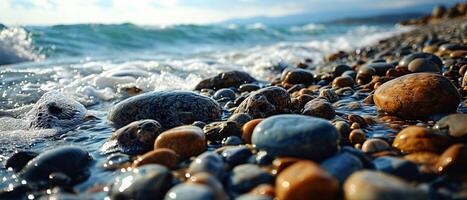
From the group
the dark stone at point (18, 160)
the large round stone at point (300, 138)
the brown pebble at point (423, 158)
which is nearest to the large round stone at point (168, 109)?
the dark stone at point (18, 160)

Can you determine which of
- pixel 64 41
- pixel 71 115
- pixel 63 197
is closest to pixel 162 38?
pixel 64 41

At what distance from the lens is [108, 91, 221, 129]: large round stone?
3.07 meters

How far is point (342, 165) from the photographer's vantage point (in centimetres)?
169

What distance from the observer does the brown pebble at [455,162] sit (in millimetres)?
1679

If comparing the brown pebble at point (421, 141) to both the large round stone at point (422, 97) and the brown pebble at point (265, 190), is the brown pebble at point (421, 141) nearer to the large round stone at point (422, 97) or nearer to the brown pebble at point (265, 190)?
the large round stone at point (422, 97)

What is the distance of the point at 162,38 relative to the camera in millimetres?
14711

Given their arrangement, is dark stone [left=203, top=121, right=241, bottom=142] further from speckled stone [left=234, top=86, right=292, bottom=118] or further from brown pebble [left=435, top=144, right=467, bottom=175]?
brown pebble [left=435, top=144, right=467, bottom=175]

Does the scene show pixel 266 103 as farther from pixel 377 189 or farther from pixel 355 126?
pixel 377 189

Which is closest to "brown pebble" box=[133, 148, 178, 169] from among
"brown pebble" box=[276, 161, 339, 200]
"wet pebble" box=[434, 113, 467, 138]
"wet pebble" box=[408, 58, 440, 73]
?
"brown pebble" box=[276, 161, 339, 200]

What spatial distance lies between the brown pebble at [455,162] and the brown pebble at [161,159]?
132 cm

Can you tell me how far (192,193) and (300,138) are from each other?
2.08 ft

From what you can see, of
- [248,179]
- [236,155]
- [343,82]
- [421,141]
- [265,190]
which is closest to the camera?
[265,190]

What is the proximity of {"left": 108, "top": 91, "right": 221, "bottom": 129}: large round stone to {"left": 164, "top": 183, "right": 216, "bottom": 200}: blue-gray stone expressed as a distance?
1.55m

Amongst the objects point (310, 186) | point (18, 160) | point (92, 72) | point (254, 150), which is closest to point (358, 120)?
point (254, 150)
